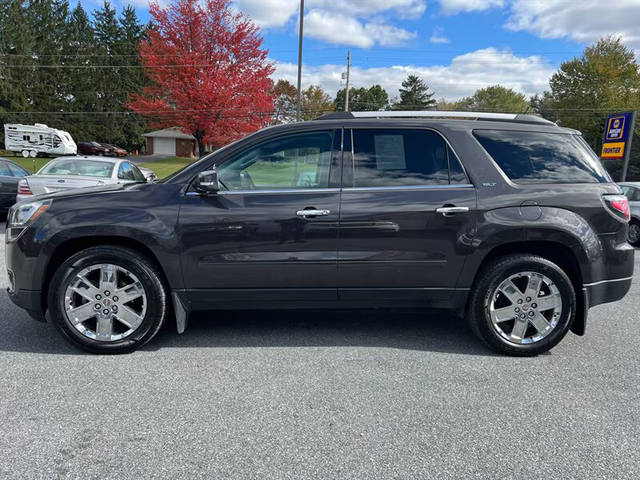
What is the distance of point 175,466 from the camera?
221 centimetres

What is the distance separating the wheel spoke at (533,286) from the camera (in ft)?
11.8

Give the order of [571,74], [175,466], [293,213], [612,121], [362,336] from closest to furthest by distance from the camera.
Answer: [175,466]
[293,213]
[362,336]
[612,121]
[571,74]

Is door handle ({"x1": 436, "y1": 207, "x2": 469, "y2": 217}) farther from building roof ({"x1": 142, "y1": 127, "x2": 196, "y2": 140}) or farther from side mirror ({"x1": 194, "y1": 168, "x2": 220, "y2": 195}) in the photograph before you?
building roof ({"x1": 142, "y1": 127, "x2": 196, "y2": 140})

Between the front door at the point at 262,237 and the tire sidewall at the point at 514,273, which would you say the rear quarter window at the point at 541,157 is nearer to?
the tire sidewall at the point at 514,273

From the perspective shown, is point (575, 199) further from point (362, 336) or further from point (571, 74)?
point (571, 74)

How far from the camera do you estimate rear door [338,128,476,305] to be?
11.4 feet

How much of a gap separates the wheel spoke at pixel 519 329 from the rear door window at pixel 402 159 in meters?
1.23

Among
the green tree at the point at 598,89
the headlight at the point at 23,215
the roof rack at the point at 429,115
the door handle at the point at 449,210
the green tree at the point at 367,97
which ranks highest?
the green tree at the point at 367,97

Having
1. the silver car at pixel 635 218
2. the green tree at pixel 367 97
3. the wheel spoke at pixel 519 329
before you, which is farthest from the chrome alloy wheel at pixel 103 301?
the green tree at pixel 367 97

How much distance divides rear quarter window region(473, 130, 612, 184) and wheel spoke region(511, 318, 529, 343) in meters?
1.13

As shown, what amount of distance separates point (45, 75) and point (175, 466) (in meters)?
60.4

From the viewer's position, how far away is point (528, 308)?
3596 millimetres

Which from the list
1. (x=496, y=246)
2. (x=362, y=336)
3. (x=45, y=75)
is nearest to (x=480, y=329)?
(x=496, y=246)

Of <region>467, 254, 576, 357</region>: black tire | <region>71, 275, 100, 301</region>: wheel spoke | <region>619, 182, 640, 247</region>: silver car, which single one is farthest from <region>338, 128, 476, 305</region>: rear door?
<region>619, 182, 640, 247</region>: silver car
